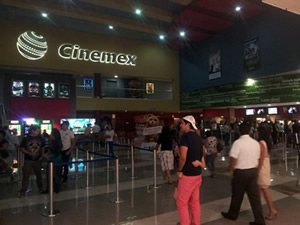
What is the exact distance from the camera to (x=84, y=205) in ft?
17.6

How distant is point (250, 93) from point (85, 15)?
1204 centimetres

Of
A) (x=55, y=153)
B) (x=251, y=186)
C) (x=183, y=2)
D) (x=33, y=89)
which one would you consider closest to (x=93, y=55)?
(x=33, y=89)

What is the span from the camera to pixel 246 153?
3.97 meters

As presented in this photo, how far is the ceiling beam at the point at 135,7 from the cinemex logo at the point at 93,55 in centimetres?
432

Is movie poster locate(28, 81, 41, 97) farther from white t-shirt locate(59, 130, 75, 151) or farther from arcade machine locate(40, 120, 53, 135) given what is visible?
white t-shirt locate(59, 130, 75, 151)

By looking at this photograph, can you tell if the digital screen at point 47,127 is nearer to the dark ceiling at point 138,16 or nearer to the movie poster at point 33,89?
the movie poster at point 33,89

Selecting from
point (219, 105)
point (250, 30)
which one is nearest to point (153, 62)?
point (219, 105)

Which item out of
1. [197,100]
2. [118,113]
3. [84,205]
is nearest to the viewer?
[84,205]

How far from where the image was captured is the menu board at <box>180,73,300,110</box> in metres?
14.1

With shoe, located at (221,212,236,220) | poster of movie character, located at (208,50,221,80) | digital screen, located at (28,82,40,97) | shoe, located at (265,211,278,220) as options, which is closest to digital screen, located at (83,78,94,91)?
digital screen, located at (28,82,40,97)

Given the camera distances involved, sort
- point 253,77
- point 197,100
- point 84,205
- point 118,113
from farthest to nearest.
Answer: point 118,113, point 197,100, point 253,77, point 84,205

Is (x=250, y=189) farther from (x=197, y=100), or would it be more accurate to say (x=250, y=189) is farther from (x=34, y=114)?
(x=197, y=100)

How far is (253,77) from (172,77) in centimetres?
835

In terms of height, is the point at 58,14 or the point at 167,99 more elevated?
the point at 58,14
